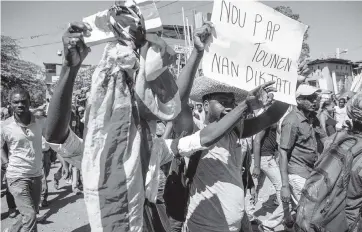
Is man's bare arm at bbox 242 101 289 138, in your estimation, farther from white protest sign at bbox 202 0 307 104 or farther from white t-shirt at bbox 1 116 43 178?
white t-shirt at bbox 1 116 43 178

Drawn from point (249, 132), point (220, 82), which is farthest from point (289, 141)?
point (220, 82)

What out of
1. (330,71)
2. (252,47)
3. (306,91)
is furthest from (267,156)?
(330,71)

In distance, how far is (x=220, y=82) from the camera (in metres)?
2.12

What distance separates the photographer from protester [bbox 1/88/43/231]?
4.01 metres

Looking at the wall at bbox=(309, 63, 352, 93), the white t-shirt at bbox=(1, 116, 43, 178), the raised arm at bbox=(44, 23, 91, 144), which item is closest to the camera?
the raised arm at bbox=(44, 23, 91, 144)

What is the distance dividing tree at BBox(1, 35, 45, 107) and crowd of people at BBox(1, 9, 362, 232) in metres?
27.4

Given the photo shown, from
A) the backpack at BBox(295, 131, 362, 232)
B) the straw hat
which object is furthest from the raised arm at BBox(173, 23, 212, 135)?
the backpack at BBox(295, 131, 362, 232)

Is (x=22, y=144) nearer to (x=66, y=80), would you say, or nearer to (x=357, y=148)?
(x=66, y=80)

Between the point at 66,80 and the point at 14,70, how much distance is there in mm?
34598

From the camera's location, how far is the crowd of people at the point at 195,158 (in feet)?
3.91

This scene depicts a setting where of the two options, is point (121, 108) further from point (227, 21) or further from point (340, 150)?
point (340, 150)

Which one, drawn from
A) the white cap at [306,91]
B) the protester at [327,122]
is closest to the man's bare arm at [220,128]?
the white cap at [306,91]

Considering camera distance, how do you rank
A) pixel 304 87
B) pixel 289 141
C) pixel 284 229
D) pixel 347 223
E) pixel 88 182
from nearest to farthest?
1. pixel 88 182
2. pixel 347 223
3. pixel 289 141
4. pixel 304 87
5. pixel 284 229

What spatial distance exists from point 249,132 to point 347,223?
2.83 feet
